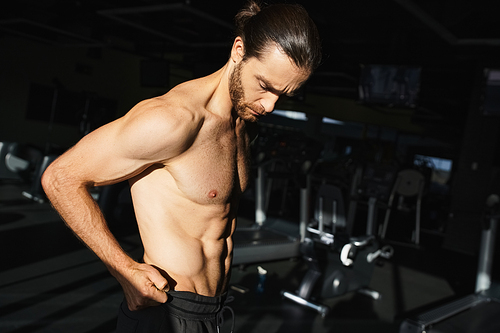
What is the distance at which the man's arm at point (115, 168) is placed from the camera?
0.85 m

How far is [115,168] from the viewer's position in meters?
0.89

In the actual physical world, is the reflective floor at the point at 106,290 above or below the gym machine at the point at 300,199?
below

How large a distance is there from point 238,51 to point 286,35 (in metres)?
0.14

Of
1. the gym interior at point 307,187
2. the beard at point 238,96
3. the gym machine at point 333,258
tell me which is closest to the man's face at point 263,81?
the beard at point 238,96

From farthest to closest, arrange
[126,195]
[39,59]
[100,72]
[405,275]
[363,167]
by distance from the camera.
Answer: [100,72] < [39,59] < [363,167] < [405,275] < [126,195]

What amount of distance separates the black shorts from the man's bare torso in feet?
0.09

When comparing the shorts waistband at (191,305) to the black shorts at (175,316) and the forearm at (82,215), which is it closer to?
the black shorts at (175,316)

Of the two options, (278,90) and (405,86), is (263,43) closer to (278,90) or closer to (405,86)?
(278,90)

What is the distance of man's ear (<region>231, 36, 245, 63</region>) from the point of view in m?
0.98

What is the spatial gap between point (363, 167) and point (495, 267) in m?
2.30

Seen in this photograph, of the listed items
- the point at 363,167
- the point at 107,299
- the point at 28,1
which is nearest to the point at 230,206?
the point at 107,299

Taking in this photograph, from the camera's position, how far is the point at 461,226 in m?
6.36

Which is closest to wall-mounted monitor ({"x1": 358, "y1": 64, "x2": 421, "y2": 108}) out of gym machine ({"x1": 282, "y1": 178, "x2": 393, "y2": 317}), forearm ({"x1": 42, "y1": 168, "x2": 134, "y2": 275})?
gym machine ({"x1": 282, "y1": 178, "x2": 393, "y2": 317})

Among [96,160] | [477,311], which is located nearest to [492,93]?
[477,311]
